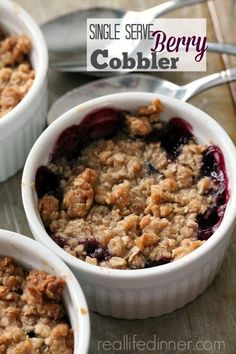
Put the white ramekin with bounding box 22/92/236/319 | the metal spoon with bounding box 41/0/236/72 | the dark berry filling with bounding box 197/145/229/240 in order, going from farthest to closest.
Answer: the metal spoon with bounding box 41/0/236/72 → the dark berry filling with bounding box 197/145/229/240 → the white ramekin with bounding box 22/92/236/319

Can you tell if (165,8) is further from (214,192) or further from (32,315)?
(32,315)

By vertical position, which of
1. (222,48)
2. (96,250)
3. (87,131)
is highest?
(222,48)

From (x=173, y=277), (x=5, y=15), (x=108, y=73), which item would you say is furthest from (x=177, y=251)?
(x=5, y=15)

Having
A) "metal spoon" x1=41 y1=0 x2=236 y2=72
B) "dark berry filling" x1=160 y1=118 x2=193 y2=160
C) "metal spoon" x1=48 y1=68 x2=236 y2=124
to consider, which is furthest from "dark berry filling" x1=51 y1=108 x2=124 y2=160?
"metal spoon" x1=41 y1=0 x2=236 y2=72

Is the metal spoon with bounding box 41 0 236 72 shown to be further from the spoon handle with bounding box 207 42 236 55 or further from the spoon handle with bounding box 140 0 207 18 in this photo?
the spoon handle with bounding box 207 42 236 55

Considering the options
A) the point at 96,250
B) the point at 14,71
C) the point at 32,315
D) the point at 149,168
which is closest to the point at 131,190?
the point at 149,168

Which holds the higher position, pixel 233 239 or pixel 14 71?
pixel 14 71

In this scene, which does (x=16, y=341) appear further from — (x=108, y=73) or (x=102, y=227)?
(x=108, y=73)

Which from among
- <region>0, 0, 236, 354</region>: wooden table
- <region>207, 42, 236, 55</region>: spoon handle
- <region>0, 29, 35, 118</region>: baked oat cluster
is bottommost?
<region>0, 0, 236, 354</region>: wooden table
